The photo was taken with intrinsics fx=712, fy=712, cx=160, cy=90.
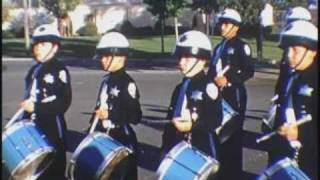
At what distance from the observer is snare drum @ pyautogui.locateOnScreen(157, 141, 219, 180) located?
4.97m

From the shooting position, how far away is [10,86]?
16.0m

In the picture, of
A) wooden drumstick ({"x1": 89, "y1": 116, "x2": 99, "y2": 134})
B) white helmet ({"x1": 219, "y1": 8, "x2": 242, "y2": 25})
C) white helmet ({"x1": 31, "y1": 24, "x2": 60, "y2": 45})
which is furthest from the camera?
white helmet ({"x1": 219, "y1": 8, "x2": 242, "y2": 25})

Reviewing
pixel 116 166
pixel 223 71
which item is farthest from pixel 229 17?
pixel 116 166

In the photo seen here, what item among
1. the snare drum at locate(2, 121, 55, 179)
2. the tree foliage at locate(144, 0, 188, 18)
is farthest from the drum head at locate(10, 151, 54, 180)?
the tree foliage at locate(144, 0, 188, 18)

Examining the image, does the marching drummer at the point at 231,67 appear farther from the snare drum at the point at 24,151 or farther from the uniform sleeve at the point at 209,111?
the snare drum at the point at 24,151

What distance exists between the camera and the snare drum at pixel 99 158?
5.35 metres

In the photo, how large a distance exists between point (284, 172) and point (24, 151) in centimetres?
203

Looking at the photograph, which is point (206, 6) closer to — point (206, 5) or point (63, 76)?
point (206, 5)

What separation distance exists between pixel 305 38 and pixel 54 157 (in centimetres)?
222

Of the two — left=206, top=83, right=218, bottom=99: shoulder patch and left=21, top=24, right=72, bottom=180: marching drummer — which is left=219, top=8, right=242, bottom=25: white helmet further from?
left=21, top=24, right=72, bottom=180: marching drummer

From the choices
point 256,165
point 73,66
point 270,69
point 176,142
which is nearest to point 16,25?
point 73,66

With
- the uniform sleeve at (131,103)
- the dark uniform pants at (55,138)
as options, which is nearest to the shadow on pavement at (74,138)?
the dark uniform pants at (55,138)

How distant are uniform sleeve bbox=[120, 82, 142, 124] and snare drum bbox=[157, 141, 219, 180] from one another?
70 cm

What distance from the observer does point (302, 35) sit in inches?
196
